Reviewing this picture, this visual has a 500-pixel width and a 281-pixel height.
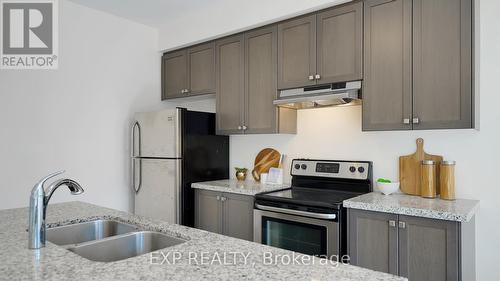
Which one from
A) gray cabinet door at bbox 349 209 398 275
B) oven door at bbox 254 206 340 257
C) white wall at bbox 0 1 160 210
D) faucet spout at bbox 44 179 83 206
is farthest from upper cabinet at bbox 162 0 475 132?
faucet spout at bbox 44 179 83 206

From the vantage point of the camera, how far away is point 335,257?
2213 mm

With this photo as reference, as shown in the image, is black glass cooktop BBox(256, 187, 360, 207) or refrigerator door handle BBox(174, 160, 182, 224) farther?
refrigerator door handle BBox(174, 160, 182, 224)

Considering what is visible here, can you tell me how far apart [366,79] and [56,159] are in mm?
2828

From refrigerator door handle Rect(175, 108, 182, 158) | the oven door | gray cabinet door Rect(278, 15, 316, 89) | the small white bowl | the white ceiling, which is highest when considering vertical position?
the white ceiling

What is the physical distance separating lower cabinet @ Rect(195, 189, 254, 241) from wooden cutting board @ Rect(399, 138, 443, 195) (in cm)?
121

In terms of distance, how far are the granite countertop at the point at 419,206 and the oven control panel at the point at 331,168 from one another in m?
0.32

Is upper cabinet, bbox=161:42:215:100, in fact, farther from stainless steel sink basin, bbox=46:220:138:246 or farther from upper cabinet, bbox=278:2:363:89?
stainless steel sink basin, bbox=46:220:138:246

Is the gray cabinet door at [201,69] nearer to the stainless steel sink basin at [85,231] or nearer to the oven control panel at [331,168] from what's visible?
the oven control panel at [331,168]

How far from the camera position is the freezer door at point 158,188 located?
3162 millimetres

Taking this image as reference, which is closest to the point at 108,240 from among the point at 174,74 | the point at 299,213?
the point at 299,213

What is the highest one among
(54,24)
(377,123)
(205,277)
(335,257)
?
(54,24)

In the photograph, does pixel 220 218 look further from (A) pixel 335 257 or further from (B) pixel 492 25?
(B) pixel 492 25

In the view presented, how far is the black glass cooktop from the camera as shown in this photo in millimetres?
2301

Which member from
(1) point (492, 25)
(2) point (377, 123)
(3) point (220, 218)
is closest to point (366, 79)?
(2) point (377, 123)
